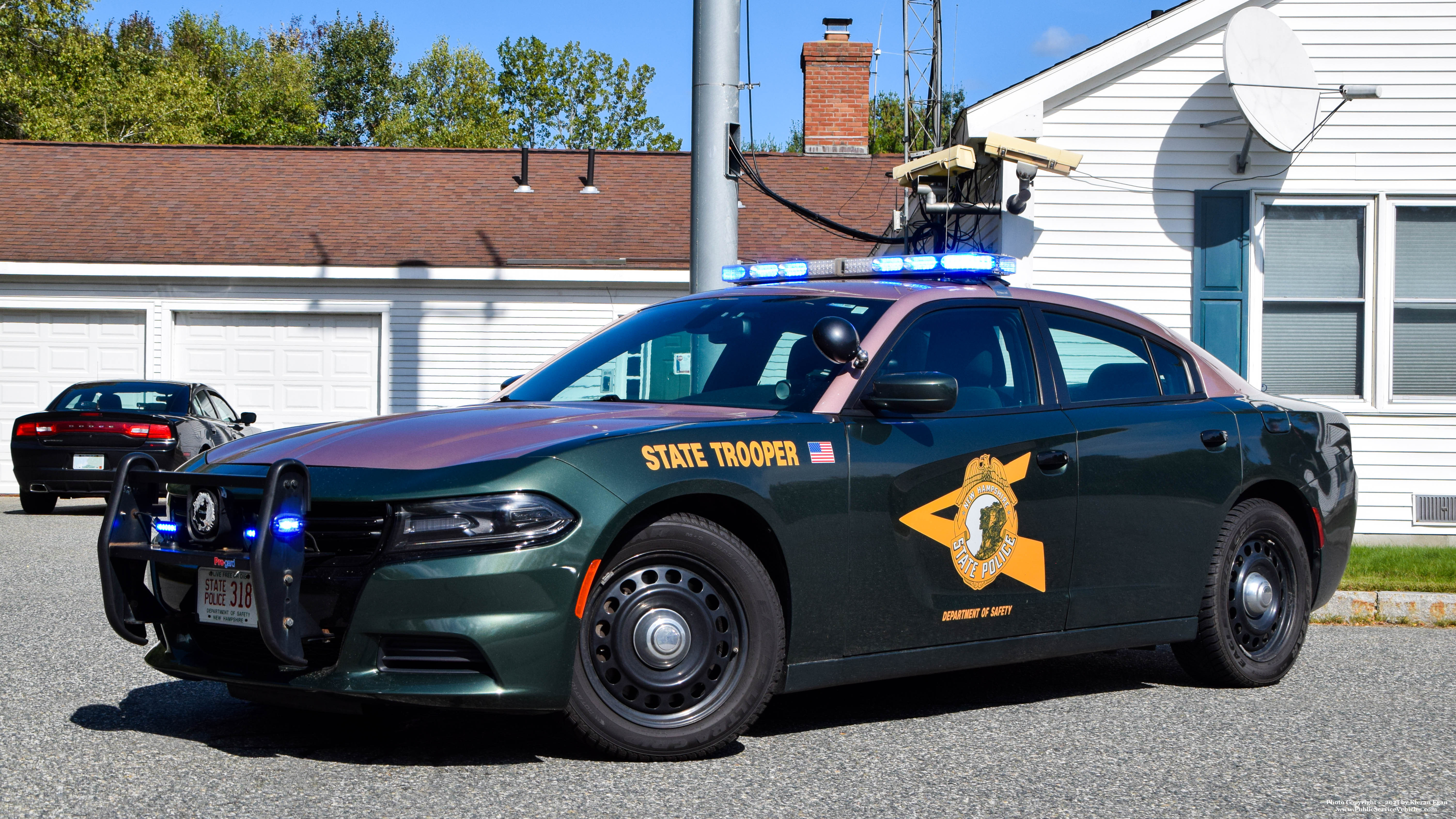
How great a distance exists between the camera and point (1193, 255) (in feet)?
37.0

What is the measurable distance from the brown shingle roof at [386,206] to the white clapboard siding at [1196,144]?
8.15 meters

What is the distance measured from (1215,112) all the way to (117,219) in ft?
50.0

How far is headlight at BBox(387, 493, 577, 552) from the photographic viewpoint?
394 cm

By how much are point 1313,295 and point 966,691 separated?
694 centimetres

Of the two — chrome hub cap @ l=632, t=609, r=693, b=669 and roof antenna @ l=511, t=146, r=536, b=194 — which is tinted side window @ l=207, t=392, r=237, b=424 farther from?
chrome hub cap @ l=632, t=609, r=693, b=669

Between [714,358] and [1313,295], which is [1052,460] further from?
[1313,295]

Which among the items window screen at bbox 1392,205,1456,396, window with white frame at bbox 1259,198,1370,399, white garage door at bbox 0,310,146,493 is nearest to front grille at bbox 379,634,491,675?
window with white frame at bbox 1259,198,1370,399

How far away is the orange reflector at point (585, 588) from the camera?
4.05 metres

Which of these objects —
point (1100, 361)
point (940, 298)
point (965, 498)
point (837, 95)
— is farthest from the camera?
point (837, 95)

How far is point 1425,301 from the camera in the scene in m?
11.3

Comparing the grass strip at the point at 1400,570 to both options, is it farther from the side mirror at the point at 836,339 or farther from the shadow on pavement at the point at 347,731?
the shadow on pavement at the point at 347,731

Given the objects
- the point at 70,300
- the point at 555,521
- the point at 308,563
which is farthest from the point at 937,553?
the point at 70,300

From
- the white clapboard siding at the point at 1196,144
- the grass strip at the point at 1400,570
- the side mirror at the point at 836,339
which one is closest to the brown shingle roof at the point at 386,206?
the white clapboard siding at the point at 1196,144

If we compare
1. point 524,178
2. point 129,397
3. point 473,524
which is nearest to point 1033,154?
point 473,524
